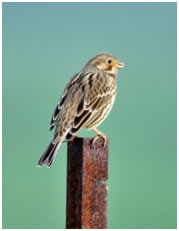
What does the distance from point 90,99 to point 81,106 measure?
0.65 ft

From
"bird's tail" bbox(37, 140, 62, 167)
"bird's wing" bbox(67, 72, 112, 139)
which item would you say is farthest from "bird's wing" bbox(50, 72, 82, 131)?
"bird's tail" bbox(37, 140, 62, 167)

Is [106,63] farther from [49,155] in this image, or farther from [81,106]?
[49,155]

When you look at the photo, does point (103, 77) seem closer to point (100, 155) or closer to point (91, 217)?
point (100, 155)

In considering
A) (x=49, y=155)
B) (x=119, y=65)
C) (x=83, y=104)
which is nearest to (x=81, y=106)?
(x=83, y=104)

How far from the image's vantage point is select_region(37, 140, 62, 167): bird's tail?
5.53 m

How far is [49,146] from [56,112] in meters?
0.60

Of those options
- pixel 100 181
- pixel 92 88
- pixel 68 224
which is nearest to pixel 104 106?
pixel 92 88

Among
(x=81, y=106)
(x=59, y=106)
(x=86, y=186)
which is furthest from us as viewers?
(x=59, y=106)

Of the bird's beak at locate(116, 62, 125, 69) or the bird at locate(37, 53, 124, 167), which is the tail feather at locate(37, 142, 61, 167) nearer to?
the bird at locate(37, 53, 124, 167)

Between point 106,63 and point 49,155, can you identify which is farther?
point 106,63

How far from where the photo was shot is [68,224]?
206 inches

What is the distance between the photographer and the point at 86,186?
506 centimetres

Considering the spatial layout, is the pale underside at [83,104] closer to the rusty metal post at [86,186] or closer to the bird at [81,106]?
the bird at [81,106]

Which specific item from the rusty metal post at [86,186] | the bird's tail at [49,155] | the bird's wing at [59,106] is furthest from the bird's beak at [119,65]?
the rusty metal post at [86,186]
